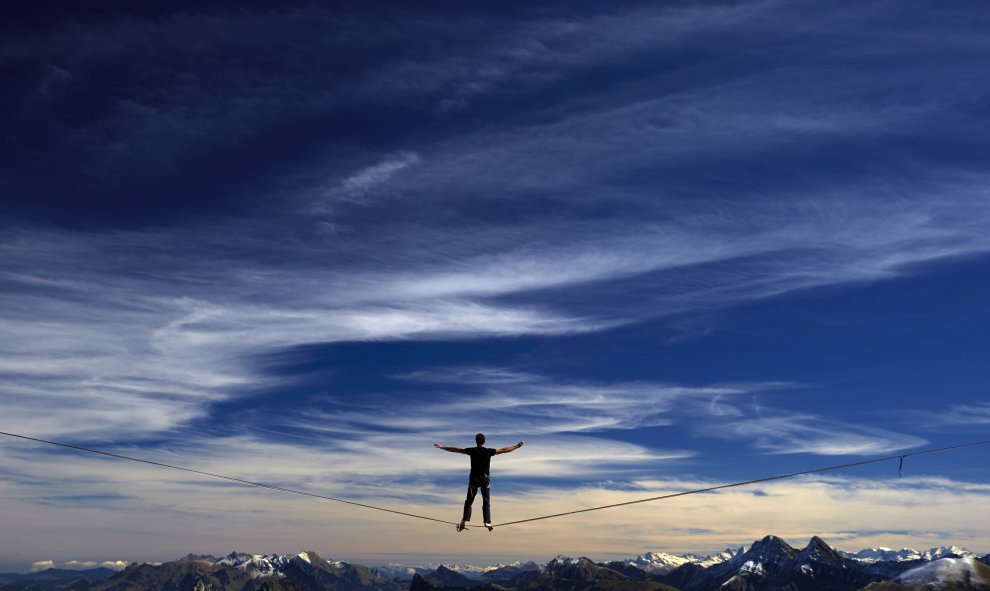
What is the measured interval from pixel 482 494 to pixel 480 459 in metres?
1.96

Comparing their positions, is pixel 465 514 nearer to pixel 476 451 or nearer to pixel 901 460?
pixel 476 451

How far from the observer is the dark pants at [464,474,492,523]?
34781mm

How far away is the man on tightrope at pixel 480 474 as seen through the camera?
34031mm

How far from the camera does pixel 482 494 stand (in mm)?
35312

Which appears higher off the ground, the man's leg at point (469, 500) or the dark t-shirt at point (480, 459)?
the dark t-shirt at point (480, 459)

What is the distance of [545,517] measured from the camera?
115 ft

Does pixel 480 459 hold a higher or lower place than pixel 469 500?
higher

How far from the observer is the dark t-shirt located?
34.4 meters

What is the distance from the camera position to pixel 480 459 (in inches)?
1357

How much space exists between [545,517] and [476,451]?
14.5ft

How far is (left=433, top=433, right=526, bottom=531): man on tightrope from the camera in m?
34.0

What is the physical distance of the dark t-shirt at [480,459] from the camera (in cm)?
3438

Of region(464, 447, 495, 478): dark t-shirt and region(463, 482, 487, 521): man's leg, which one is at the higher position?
region(464, 447, 495, 478): dark t-shirt

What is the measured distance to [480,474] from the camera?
34594 millimetres
